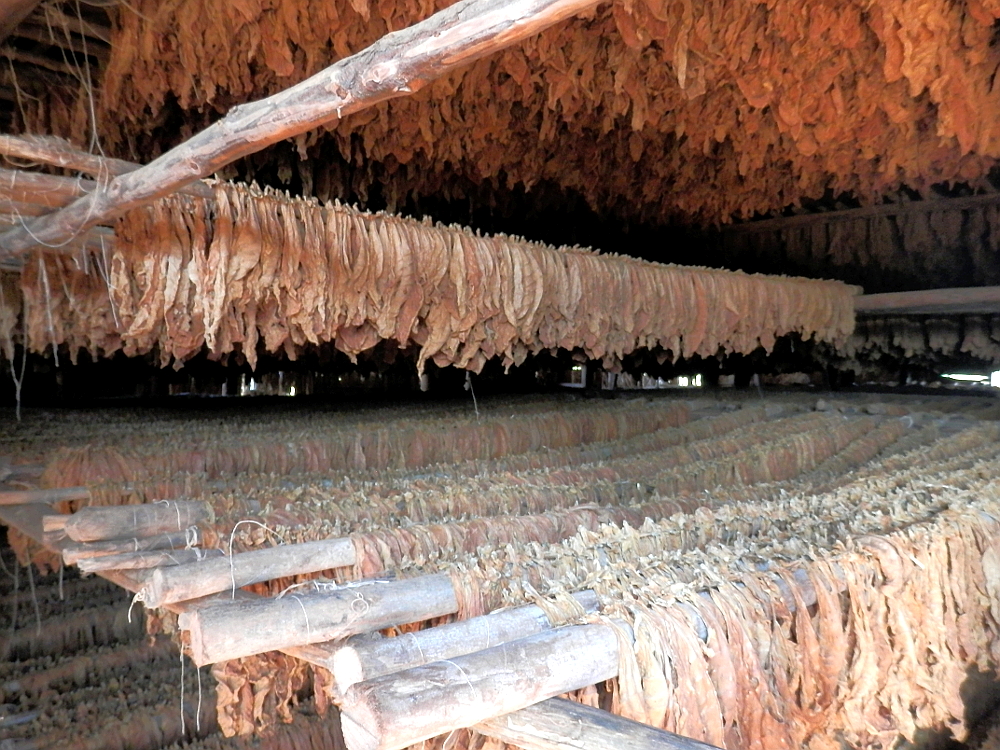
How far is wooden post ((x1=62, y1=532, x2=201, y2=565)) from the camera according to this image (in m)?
1.72

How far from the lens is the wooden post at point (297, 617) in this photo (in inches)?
45.1

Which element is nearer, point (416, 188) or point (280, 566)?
point (280, 566)

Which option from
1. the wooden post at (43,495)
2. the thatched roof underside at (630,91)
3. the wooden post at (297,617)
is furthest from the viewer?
the thatched roof underside at (630,91)

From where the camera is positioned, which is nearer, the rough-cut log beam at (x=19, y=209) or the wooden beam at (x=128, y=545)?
the rough-cut log beam at (x=19, y=209)

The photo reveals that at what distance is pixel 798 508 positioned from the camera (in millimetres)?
1904

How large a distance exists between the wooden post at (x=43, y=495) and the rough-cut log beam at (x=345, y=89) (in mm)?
1020

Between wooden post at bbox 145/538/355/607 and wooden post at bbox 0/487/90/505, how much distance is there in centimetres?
103

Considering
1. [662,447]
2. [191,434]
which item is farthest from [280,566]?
[662,447]

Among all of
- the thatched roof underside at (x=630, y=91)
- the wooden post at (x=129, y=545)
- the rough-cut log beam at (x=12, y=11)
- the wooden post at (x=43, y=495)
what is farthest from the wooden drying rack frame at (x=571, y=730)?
the thatched roof underside at (x=630, y=91)

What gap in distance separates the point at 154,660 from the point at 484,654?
364 centimetres

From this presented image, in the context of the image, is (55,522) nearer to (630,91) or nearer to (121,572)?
(121,572)

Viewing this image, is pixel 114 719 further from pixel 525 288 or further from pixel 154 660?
pixel 525 288

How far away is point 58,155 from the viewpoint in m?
1.41

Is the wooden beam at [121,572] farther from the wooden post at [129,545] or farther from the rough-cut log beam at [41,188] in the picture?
the rough-cut log beam at [41,188]
